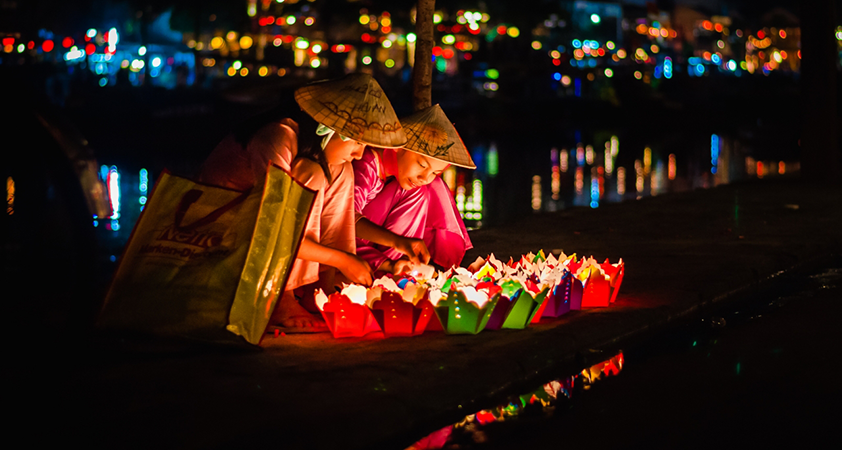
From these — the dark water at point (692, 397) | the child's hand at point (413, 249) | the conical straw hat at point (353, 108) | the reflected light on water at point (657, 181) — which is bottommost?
the dark water at point (692, 397)

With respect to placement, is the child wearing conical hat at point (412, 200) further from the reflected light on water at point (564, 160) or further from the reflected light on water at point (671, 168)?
the reflected light on water at point (564, 160)

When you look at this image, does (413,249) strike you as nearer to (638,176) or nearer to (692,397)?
(692,397)

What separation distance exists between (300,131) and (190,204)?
2.14 ft

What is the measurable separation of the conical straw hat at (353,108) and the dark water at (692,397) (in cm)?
137

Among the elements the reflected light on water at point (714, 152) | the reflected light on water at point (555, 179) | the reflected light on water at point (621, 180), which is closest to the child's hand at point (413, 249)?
the reflected light on water at point (555, 179)

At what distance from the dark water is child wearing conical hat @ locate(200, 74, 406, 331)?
3.83 feet

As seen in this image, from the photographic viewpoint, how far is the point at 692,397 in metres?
3.49

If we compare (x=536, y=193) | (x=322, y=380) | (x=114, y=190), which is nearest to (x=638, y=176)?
(x=536, y=193)

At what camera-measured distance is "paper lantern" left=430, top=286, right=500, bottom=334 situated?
13.0 ft

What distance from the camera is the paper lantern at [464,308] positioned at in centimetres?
396

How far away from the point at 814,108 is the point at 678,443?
420 inches

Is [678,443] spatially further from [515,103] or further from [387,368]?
[515,103]

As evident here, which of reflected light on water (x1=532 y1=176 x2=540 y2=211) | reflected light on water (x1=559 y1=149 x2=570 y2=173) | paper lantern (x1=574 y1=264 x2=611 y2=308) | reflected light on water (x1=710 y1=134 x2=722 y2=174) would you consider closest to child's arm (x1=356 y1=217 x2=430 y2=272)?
paper lantern (x1=574 y1=264 x2=611 y2=308)

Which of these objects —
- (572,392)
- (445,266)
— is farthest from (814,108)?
(572,392)
